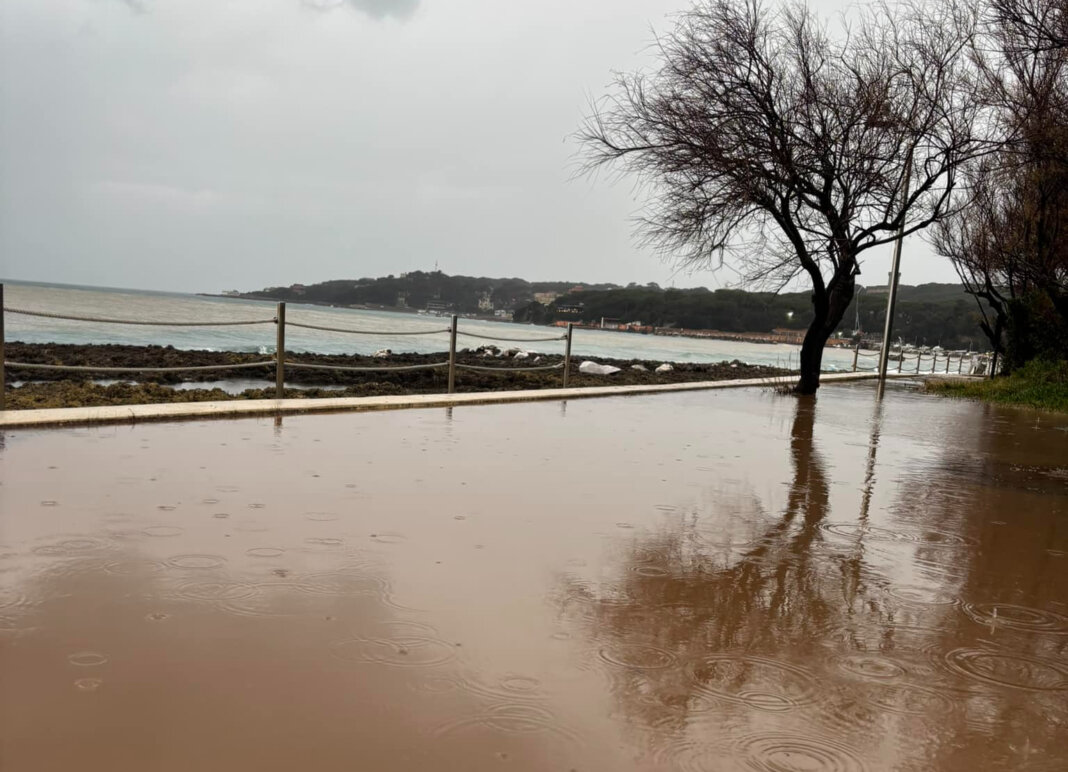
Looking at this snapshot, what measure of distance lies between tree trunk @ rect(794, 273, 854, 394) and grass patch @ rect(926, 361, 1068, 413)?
424 centimetres

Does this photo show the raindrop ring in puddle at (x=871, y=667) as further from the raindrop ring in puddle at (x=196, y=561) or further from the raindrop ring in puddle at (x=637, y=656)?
the raindrop ring in puddle at (x=196, y=561)

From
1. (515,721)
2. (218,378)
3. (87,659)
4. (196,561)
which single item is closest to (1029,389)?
(218,378)

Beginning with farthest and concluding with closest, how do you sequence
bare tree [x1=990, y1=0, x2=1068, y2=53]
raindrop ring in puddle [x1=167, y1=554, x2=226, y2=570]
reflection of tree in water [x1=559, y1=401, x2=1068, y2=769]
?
bare tree [x1=990, y1=0, x2=1068, y2=53]
raindrop ring in puddle [x1=167, y1=554, x2=226, y2=570]
reflection of tree in water [x1=559, y1=401, x2=1068, y2=769]

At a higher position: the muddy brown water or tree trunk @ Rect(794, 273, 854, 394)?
tree trunk @ Rect(794, 273, 854, 394)

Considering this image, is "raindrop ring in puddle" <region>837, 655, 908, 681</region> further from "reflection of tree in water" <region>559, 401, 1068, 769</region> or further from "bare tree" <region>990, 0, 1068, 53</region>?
"bare tree" <region>990, 0, 1068, 53</region>

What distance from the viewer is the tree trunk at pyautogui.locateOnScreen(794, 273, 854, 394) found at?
54.4 ft

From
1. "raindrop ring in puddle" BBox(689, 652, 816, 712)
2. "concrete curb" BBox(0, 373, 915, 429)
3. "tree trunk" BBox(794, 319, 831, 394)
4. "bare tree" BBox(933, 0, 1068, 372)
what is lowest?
"concrete curb" BBox(0, 373, 915, 429)

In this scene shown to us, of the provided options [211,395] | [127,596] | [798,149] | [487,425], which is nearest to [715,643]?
[127,596]

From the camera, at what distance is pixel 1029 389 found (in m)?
18.6

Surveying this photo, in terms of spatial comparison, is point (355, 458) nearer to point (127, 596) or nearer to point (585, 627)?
point (127, 596)

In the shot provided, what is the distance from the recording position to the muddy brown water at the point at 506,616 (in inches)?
96.5

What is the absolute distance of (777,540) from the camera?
4.93 meters

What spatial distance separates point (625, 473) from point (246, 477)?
2.94m

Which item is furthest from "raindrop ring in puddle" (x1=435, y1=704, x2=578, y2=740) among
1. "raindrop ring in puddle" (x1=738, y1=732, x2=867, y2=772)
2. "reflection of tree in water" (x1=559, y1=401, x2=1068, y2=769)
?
"raindrop ring in puddle" (x1=738, y1=732, x2=867, y2=772)
